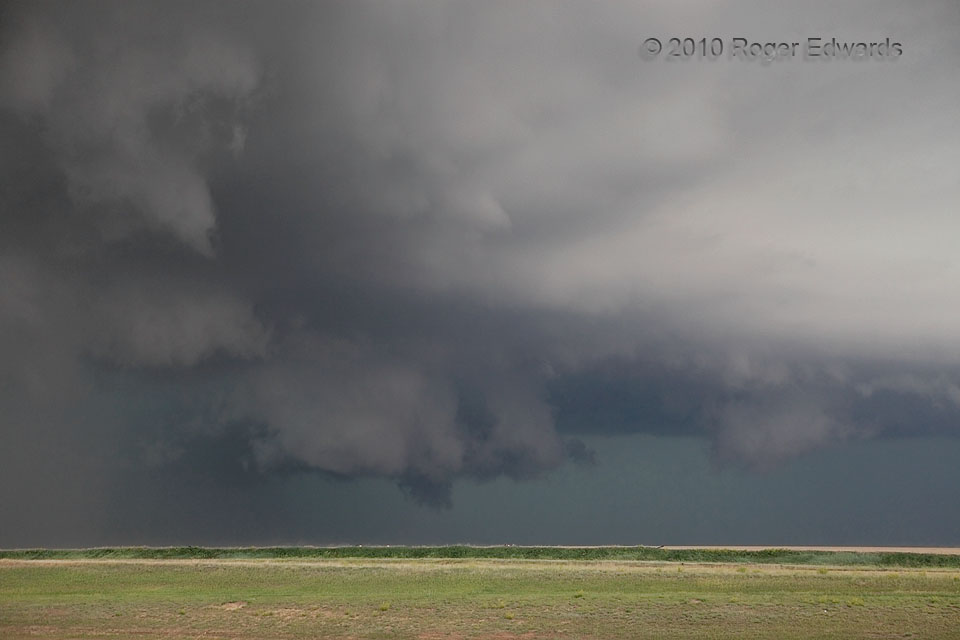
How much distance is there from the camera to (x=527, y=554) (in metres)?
109

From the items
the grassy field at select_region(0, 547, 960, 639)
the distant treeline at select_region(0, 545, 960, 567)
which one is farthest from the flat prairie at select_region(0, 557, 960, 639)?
the distant treeline at select_region(0, 545, 960, 567)

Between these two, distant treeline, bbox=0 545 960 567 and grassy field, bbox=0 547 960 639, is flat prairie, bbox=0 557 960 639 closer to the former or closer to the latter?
grassy field, bbox=0 547 960 639

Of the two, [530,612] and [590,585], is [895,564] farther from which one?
[530,612]

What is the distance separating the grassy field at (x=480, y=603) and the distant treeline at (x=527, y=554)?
67.3ft

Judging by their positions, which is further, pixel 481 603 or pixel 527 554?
pixel 527 554

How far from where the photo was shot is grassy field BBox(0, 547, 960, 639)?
51.0 metres

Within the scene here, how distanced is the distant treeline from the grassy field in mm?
20507

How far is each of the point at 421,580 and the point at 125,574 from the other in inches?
1193

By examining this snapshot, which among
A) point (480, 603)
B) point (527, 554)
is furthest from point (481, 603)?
point (527, 554)

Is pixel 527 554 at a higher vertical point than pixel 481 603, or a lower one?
higher

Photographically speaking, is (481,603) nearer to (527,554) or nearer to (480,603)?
(480,603)

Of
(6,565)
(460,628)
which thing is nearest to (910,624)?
(460,628)

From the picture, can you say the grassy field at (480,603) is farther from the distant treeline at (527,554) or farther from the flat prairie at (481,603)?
the distant treeline at (527,554)

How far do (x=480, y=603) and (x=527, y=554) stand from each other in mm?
52293
